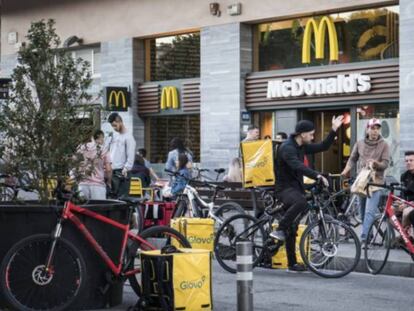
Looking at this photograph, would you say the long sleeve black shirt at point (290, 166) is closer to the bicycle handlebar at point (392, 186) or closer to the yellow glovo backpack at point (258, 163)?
the bicycle handlebar at point (392, 186)

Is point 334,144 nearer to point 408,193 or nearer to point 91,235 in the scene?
point 408,193

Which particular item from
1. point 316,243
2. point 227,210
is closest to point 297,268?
point 316,243

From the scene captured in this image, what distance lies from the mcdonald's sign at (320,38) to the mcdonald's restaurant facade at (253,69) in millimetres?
22

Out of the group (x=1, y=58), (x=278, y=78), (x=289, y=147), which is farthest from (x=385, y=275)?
→ (x=1, y=58)

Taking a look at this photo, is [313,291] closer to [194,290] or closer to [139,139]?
[194,290]

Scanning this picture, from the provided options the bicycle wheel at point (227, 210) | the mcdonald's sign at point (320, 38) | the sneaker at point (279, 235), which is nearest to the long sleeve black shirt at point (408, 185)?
the sneaker at point (279, 235)

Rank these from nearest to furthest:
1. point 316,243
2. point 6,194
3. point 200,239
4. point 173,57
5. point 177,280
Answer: point 177,280
point 6,194
point 316,243
point 200,239
point 173,57

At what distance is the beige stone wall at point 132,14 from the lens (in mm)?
21469

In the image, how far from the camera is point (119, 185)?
14.9 meters

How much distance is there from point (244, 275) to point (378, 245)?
14.6ft

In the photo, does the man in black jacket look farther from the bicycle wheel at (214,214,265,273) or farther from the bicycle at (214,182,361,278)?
the bicycle wheel at (214,214,265,273)

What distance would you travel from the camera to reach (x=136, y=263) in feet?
28.5

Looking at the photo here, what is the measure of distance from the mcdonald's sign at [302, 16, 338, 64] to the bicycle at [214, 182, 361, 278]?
9299mm

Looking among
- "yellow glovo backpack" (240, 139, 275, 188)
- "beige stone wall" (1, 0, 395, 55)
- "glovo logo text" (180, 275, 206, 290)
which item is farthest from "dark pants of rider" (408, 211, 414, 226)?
"beige stone wall" (1, 0, 395, 55)
